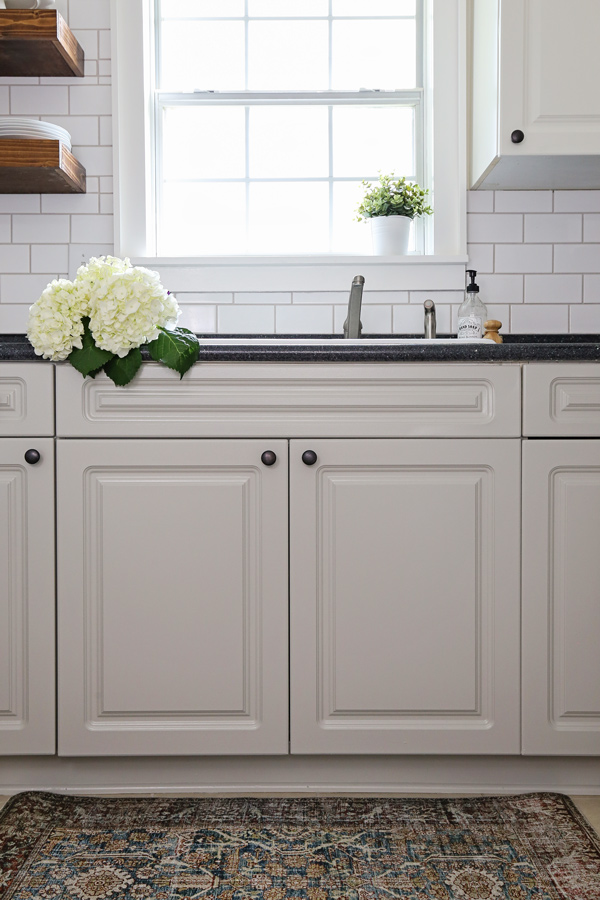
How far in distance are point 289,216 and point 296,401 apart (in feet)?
3.45

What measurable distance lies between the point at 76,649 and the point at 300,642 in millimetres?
490

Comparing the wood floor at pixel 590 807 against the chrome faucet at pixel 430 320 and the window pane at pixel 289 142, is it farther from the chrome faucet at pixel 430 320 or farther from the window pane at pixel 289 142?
the window pane at pixel 289 142

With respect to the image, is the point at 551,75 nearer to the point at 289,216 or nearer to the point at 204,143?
the point at 289,216

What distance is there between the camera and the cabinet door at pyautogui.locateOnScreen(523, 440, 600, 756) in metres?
1.63

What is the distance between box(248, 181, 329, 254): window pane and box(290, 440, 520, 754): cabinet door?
104 cm

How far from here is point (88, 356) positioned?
1571 millimetres

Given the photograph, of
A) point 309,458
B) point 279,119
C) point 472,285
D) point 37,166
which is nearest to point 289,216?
point 279,119

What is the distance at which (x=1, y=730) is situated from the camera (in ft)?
5.36

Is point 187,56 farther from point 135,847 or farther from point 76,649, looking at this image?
point 135,847

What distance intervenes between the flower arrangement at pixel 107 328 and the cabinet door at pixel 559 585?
32.2 inches

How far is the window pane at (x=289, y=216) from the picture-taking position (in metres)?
2.43

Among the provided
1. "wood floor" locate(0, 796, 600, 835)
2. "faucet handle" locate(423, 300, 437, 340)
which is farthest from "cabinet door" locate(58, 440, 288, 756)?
"faucet handle" locate(423, 300, 437, 340)

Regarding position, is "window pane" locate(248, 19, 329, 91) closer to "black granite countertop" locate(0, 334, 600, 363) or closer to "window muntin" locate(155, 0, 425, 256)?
"window muntin" locate(155, 0, 425, 256)

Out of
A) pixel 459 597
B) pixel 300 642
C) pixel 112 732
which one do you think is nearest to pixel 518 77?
pixel 459 597
